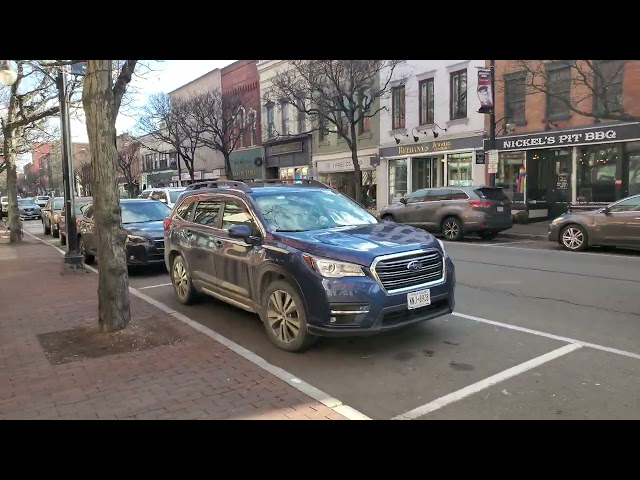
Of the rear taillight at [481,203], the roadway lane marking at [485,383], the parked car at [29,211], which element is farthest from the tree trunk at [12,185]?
the parked car at [29,211]

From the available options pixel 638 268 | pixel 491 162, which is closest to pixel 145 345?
pixel 638 268

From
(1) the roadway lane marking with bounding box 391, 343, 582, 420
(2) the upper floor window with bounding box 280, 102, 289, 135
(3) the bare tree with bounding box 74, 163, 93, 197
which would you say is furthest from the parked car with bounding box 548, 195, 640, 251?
(3) the bare tree with bounding box 74, 163, 93, 197

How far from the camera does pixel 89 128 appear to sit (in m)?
6.13

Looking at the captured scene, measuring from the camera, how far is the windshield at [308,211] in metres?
6.07

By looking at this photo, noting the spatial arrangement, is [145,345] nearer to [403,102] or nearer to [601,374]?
[601,374]

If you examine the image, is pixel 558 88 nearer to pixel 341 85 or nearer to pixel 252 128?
pixel 341 85

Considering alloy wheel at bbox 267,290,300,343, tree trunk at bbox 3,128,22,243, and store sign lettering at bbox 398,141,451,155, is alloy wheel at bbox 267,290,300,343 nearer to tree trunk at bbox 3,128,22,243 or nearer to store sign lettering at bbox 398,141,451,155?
tree trunk at bbox 3,128,22,243

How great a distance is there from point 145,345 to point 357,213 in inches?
116

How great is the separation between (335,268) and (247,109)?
3415 centimetres

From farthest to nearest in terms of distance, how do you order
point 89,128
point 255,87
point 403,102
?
1. point 255,87
2. point 403,102
3. point 89,128

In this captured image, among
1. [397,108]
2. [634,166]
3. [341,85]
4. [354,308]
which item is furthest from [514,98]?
[354,308]

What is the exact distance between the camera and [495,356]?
5.24 m

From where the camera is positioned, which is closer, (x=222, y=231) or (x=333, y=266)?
(x=333, y=266)

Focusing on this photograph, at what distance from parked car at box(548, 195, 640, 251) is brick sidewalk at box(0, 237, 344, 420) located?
10225 mm
